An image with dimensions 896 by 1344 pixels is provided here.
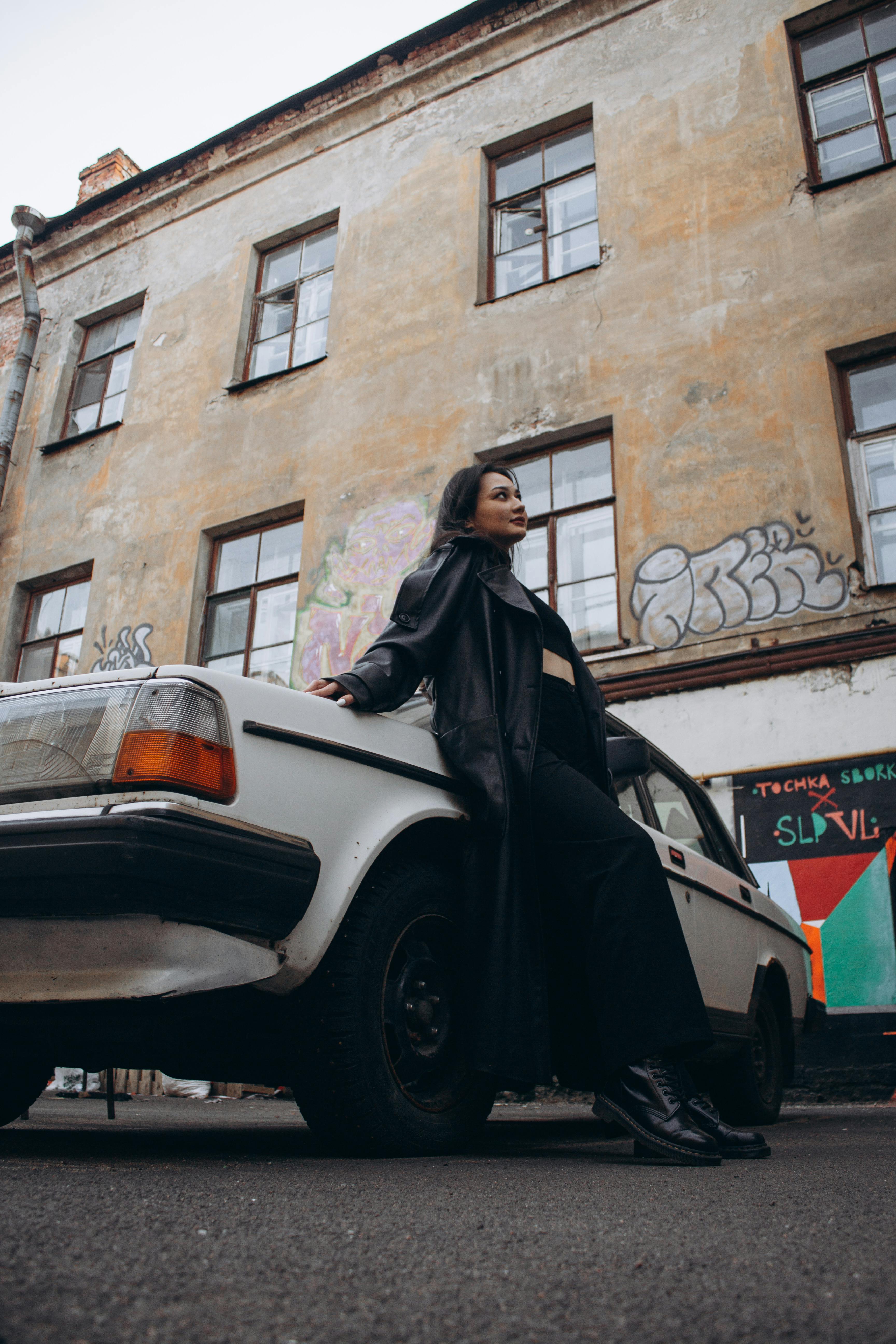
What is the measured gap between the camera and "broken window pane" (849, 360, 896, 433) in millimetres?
7695

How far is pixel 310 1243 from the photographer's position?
50.6 inches

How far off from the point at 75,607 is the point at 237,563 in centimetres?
235

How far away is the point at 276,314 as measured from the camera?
458 inches

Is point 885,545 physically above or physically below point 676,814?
above

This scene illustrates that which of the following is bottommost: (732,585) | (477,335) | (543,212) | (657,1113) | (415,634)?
(657,1113)

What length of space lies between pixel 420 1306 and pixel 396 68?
41.6ft

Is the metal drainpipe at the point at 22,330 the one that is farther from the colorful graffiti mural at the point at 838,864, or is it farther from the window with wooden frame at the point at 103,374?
the colorful graffiti mural at the point at 838,864

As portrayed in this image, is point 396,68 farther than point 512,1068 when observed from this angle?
Yes

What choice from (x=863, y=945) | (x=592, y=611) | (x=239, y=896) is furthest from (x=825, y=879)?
(x=239, y=896)

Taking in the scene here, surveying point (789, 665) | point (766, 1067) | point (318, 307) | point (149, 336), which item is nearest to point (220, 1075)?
point (766, 1067)

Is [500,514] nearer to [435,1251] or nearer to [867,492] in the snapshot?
[435,1251]

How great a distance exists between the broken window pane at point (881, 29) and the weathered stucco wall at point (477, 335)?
730 mm

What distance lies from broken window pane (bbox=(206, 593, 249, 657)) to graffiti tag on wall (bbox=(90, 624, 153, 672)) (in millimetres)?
655

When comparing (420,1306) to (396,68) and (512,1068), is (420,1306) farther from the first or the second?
(396,68)
